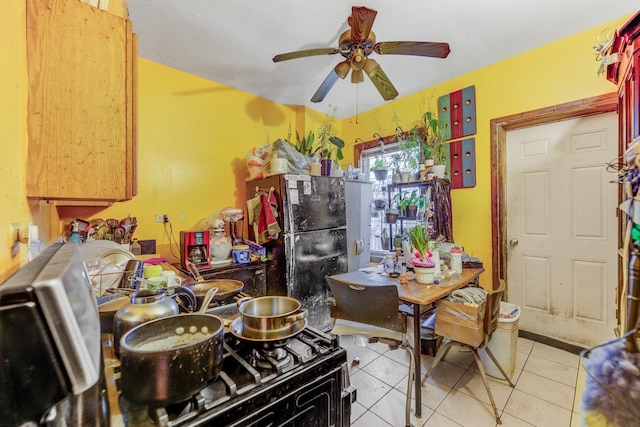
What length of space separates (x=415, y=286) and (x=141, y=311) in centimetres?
166

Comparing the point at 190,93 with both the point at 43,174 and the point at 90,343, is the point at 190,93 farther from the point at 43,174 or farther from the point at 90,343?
the point at 90,343

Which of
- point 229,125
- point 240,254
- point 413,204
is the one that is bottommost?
point 240,254

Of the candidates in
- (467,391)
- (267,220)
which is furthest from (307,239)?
(467,391)

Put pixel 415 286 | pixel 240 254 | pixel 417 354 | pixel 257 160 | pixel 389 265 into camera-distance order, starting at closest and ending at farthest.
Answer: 1. pixel 417 354
2. pixel 415 286
3. pixel 389 265
4. pixel 240 254
5. pixel 257 160

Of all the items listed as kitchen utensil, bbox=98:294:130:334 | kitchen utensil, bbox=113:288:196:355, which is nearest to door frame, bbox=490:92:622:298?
kitchen utensil, bbox=113:288:196:355

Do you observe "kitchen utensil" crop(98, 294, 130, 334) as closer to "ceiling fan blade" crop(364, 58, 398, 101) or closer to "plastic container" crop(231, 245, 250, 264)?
"plastic container" crop(231, 245, 250, 264)

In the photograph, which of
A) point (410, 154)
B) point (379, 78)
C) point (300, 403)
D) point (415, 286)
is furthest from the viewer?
point (410, 154)

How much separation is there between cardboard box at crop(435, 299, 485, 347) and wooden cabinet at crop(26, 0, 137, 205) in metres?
1.94

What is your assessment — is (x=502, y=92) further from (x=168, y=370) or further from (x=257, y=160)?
(x=168, y=370)

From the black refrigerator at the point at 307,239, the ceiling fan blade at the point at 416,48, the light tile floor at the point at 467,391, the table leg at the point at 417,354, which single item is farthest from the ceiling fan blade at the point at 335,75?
the light tile floor at the point at 467,391

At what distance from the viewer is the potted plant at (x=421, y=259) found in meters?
1.94

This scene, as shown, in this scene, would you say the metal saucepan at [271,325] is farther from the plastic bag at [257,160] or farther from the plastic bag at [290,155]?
the plastic bag at [257,160]

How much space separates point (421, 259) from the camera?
6.59 feet

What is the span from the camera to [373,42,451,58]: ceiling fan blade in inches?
69.8
